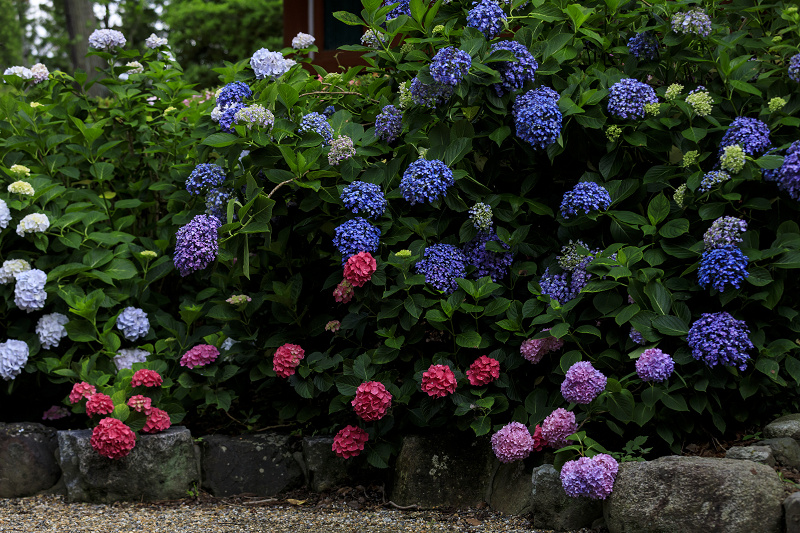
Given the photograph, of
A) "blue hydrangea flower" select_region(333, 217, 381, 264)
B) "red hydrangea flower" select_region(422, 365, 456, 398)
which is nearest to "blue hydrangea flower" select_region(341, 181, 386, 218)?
"blue hydrangea flower" select_region(333, 217, 381, 264)

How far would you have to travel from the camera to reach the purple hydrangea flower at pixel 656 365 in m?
2.29

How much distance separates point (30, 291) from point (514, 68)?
7.22ft

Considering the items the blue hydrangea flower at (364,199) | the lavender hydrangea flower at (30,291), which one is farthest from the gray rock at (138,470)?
the blue hydrangea flower at (364,199)

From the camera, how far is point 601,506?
2.36 metres

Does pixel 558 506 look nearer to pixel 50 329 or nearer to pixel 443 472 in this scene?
pixel 443 472

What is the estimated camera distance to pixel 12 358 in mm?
A: 3115

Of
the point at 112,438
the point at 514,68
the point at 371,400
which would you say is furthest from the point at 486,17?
the point at 112,438

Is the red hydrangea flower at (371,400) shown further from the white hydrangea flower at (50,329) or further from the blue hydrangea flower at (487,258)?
the white hydrangea flower at (50,329)

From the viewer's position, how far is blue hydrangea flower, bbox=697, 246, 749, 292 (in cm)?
229

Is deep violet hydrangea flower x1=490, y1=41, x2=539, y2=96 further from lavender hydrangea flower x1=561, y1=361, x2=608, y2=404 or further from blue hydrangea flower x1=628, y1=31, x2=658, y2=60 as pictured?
lavender hydrangea flower x1=561, y1=361, x2=608, y2=404

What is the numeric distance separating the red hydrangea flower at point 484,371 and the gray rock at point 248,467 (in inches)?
36.2

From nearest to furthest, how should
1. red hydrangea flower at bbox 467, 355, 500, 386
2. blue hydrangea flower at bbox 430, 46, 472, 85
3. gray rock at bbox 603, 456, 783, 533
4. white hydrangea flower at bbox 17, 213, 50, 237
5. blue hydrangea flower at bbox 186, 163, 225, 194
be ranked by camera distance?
gray rock at bbox 603, 456, 783, 533 < blue hydrangea flower at bbox 430, 46, 472, 85 < red hydrangea flower at bbox 467, 355, 500, 386 < blue hydrangea flower at bbox 186, 163, 225, 194 < white hydrangea flower at bbox 17, 213, 50, 237

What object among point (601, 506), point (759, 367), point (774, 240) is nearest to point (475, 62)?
point (774, 240)

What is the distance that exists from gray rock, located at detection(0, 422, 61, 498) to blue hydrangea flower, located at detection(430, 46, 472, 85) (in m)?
2.23
